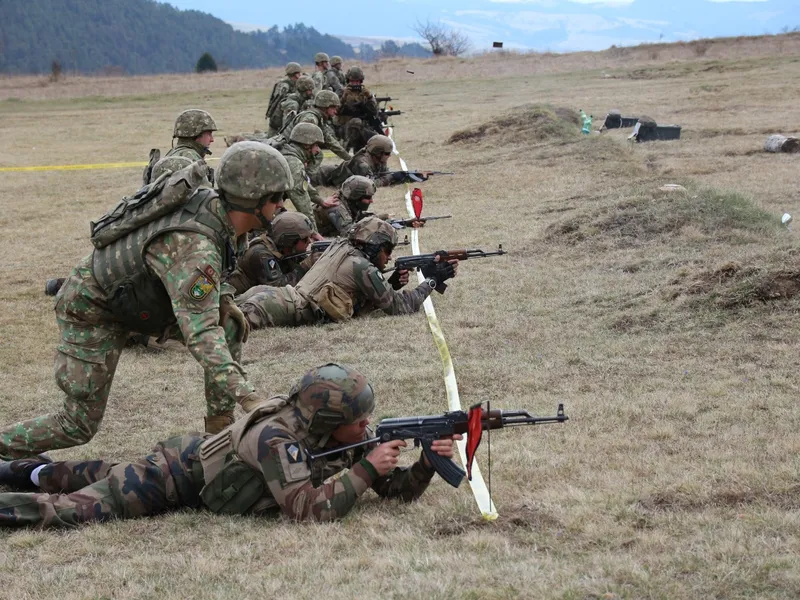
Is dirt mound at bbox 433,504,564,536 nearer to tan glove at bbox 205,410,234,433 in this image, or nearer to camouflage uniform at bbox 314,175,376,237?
tan glove at bbox 205,410,234,433

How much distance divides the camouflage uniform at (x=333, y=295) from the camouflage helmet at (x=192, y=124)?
202 cm

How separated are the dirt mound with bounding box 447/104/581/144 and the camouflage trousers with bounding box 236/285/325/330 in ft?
36.5

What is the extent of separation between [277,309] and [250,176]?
3.92 m

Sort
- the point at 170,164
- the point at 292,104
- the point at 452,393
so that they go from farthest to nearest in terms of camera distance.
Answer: the point at 292,104, the point at 170,164, the point at 452,393

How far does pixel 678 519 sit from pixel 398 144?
61.2 feet

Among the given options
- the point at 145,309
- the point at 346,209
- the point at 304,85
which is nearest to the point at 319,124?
the point at 346,209

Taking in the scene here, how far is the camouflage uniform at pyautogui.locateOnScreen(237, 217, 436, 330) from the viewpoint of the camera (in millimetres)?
8336

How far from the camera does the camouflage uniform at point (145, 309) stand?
14.3ft

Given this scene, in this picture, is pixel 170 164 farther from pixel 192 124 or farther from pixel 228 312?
pixel 228 312

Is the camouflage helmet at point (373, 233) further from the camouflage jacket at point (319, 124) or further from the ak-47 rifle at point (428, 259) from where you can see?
the camouflage jacket at point (319, 124)

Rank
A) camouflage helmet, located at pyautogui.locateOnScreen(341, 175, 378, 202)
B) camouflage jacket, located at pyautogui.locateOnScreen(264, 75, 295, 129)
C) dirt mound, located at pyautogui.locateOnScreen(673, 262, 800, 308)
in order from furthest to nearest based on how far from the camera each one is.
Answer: camouflage jacket, located at pyautogui.locateOnScreen(264, 75, 295, 129) < camouflage helmet, located at pyautogui.locateOnScreen(341, 175, 378, 202) < dirt mound, located at pyautogui.locateOnScreen(673, 262, 800, 308)

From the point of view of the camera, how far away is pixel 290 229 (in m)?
9.36

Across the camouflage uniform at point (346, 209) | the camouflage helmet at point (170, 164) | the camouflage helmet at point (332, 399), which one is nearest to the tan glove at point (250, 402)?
the camouflage helmet at point (332, 399)

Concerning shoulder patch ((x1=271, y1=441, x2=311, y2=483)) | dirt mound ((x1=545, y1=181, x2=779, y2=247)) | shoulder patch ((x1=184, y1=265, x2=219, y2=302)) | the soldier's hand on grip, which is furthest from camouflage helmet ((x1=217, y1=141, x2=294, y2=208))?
dirt mound ((x1=545, y1=181, x2=779, y2=247))
